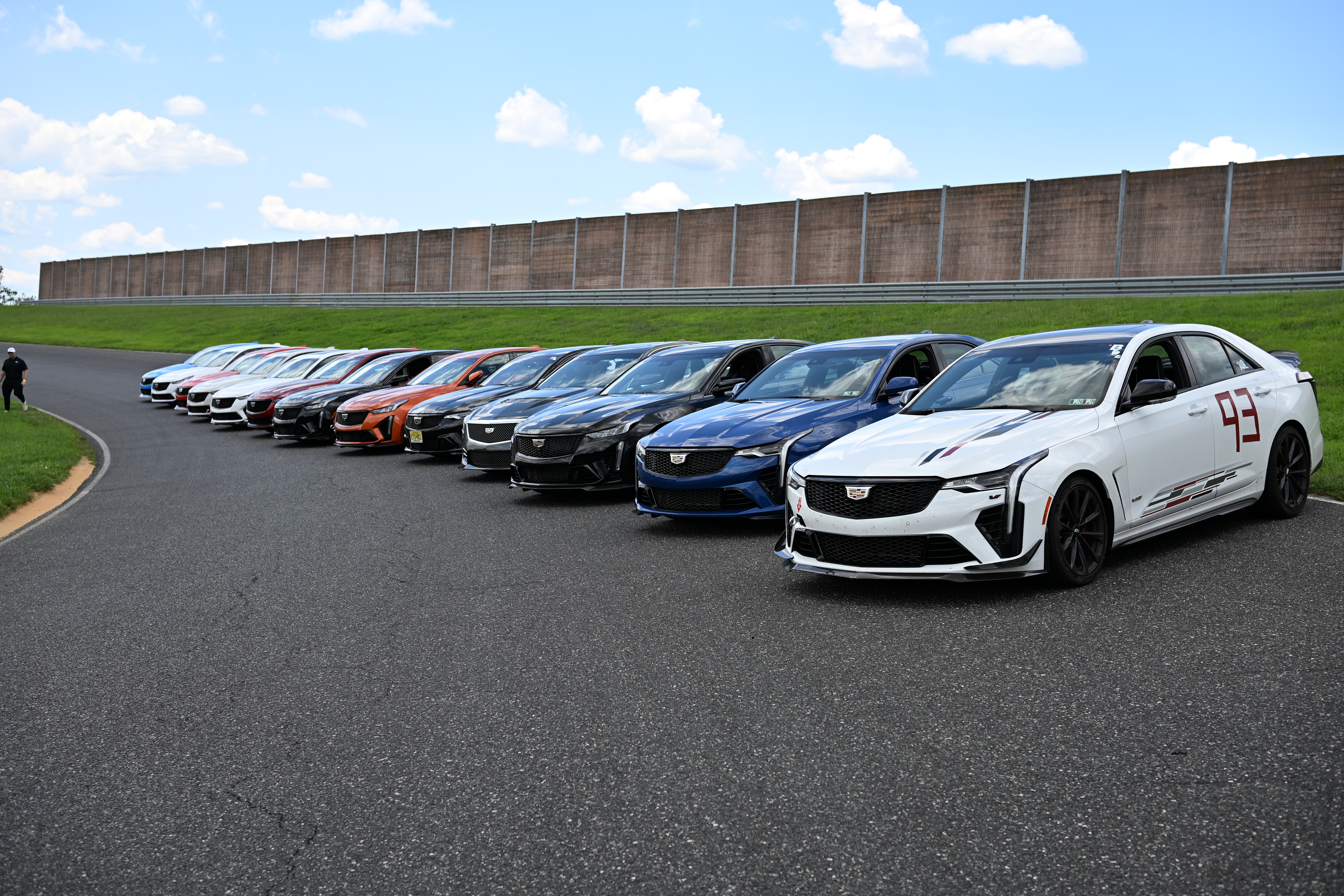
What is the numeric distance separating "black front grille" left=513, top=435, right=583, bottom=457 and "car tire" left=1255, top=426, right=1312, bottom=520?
19.2 ft

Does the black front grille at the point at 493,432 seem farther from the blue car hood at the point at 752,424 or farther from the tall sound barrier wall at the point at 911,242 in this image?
the tall sound barrier wall at the point at 911,242

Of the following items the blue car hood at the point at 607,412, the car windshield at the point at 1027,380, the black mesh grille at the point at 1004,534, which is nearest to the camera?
the black mesh grille at the point at 1004,534

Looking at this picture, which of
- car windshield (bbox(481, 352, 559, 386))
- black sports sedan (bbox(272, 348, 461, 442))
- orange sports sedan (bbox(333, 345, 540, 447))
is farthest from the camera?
black sports sedan (bbox(272, 348, 461, 442))

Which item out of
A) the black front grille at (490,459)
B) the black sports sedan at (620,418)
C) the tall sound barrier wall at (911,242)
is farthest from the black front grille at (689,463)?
the tall sound barrier wall at (911,242)

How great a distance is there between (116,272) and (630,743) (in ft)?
276

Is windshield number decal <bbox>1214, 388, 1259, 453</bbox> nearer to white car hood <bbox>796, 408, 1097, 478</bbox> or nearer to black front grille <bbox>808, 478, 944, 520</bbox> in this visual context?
white car hood <bbox>796, 408, 1097, 478</bbox>

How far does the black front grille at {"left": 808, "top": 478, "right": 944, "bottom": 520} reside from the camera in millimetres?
6285

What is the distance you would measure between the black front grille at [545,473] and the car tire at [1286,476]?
19.4 feet

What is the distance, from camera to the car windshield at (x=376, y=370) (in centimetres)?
1878

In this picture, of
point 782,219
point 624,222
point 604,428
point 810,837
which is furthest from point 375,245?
point 810,837

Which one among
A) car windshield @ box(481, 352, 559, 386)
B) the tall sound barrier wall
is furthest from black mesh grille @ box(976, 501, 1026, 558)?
the tall sound barrier wall

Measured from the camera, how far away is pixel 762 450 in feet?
28.9

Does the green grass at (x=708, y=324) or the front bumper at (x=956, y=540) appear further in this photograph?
the green grass at (x=708, y=324)

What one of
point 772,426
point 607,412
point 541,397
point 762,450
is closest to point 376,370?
point 541,397
